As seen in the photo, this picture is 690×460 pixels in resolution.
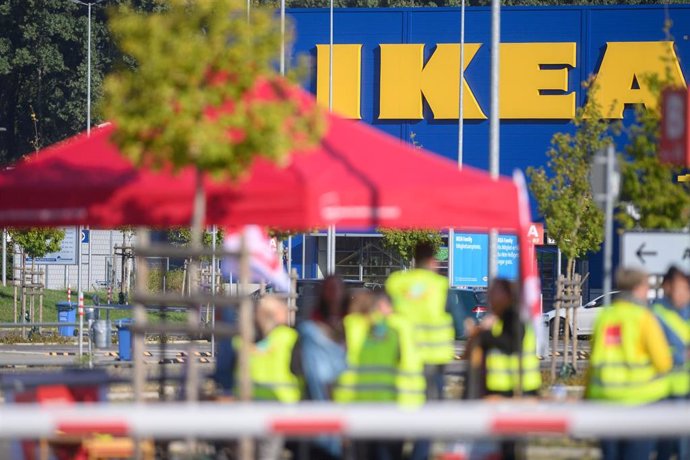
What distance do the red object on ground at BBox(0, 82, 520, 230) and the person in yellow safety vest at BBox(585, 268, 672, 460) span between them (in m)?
1.22

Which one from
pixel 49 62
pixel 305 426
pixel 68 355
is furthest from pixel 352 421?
pixel 49 62

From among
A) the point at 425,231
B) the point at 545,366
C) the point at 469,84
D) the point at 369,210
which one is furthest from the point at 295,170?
the point at 469,84

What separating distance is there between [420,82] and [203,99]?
144 feet

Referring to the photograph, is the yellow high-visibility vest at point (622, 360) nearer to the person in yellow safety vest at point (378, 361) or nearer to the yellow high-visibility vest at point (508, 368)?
the yellow high-visibility vest at point (508, 368)

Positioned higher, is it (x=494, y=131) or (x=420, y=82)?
(x=420, y=82)

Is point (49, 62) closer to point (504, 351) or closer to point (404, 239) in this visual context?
point (404, 239)

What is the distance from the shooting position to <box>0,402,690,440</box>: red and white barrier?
827 centimetres

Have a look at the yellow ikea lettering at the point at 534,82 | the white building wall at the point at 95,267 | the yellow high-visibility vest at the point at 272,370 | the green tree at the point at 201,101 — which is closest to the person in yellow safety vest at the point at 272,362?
the yellow high-visibility vest at the point at 272,370

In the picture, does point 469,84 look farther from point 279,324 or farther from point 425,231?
point 279,324

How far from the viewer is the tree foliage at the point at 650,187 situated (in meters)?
18.2

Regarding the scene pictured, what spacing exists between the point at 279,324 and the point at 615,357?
2.51 metres

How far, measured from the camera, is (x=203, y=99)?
10.8 meters

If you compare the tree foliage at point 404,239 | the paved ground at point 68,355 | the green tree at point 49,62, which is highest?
the green tree at point 49,62

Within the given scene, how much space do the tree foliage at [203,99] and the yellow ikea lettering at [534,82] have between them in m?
42.4
